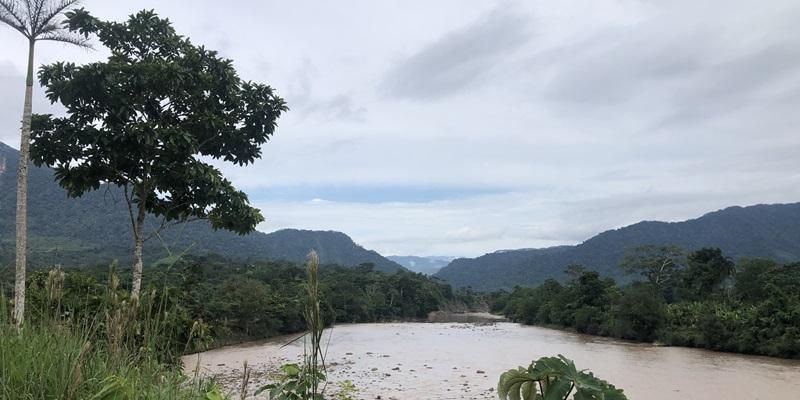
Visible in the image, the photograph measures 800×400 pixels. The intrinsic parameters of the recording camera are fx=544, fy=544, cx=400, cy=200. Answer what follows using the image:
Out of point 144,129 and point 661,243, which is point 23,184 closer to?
point 144,129

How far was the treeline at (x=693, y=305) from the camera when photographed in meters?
21.9

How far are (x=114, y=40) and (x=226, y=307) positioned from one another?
736 inches

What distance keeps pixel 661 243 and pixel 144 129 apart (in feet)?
373

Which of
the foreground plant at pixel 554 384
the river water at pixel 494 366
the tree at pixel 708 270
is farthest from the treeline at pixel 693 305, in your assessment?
the foreground plant at pixel 554 384

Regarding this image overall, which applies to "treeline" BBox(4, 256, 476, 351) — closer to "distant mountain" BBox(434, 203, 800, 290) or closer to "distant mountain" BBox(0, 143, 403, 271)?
"distant mountain" BBox(0, 143, 403, 271)

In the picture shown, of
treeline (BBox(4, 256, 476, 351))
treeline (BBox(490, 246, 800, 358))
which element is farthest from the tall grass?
treeline (BBox(490, 246, 800, 358))

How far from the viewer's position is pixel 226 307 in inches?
937

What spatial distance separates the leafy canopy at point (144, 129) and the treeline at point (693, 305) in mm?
22380

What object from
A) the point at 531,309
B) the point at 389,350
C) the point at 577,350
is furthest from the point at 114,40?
the point at 531,309

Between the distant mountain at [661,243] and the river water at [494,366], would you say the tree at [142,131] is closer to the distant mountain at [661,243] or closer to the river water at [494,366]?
the river water at [494,366]

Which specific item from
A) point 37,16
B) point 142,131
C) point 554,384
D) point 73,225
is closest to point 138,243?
point 142,131

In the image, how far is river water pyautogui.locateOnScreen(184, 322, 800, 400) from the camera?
43.7 feet

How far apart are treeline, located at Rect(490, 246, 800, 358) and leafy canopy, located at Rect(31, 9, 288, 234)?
22.4 m

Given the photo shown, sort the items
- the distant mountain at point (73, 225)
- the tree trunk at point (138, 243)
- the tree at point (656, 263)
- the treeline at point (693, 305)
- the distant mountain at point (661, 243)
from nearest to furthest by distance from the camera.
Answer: the tree trunk at point (138, 243), the treeline at point (693, 305), the distant mountain at point (73, 225), the tree at point (656, 263), the distant mountain at point (661, 243)
